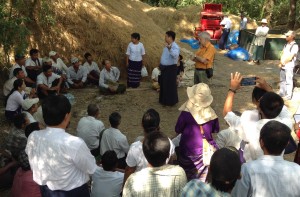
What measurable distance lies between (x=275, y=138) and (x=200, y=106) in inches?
47.0

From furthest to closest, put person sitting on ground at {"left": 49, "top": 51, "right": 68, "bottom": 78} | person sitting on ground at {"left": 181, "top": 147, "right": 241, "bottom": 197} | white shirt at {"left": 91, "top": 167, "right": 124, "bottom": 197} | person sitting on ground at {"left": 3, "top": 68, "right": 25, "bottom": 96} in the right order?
person sitting on ground at {"left": 49, "top": 51, "right": 68, "bottom": 78}
person sitting on ground at {"left": 3, "top": 68, "right": 25, "bottom": 96}
white shirt at {"left": 91, "top": 167, "right": 124, "bottom": 197}
person sitting on ground at {"left": 181, "top": 147, "right": 241, "bottom": 197}

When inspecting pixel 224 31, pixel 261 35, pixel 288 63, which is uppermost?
pixel 224 31

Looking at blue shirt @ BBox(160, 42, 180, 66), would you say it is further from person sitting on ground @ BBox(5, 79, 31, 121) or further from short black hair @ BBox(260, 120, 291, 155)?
short black hair @ BBox(260, 120, 291, 155)

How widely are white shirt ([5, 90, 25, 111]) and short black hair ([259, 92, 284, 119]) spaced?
474 cm

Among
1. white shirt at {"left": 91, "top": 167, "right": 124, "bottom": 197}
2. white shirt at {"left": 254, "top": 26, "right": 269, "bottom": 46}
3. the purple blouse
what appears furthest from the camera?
white shirt at {"left": 254, "top": 26, "right": 269, "bottom": 46}

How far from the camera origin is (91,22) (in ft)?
33.2

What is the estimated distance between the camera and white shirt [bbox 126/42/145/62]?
8977mm

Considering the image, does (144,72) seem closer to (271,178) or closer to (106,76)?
(106,76)

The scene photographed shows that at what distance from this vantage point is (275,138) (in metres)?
2.60

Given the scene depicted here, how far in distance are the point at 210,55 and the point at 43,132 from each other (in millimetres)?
4791

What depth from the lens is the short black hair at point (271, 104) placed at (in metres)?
3.13

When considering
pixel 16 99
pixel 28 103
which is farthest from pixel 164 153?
pixel 16 99

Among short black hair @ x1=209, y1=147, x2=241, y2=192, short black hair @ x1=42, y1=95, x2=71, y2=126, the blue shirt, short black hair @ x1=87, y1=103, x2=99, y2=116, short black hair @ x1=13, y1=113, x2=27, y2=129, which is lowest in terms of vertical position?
short black hair @ x1=13, y1=113, x2=27, y2=129

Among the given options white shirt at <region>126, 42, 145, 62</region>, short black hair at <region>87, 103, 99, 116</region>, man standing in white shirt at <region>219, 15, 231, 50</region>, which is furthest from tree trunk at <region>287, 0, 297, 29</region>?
short black hair at <region>87, 103, 99, 116</region>
